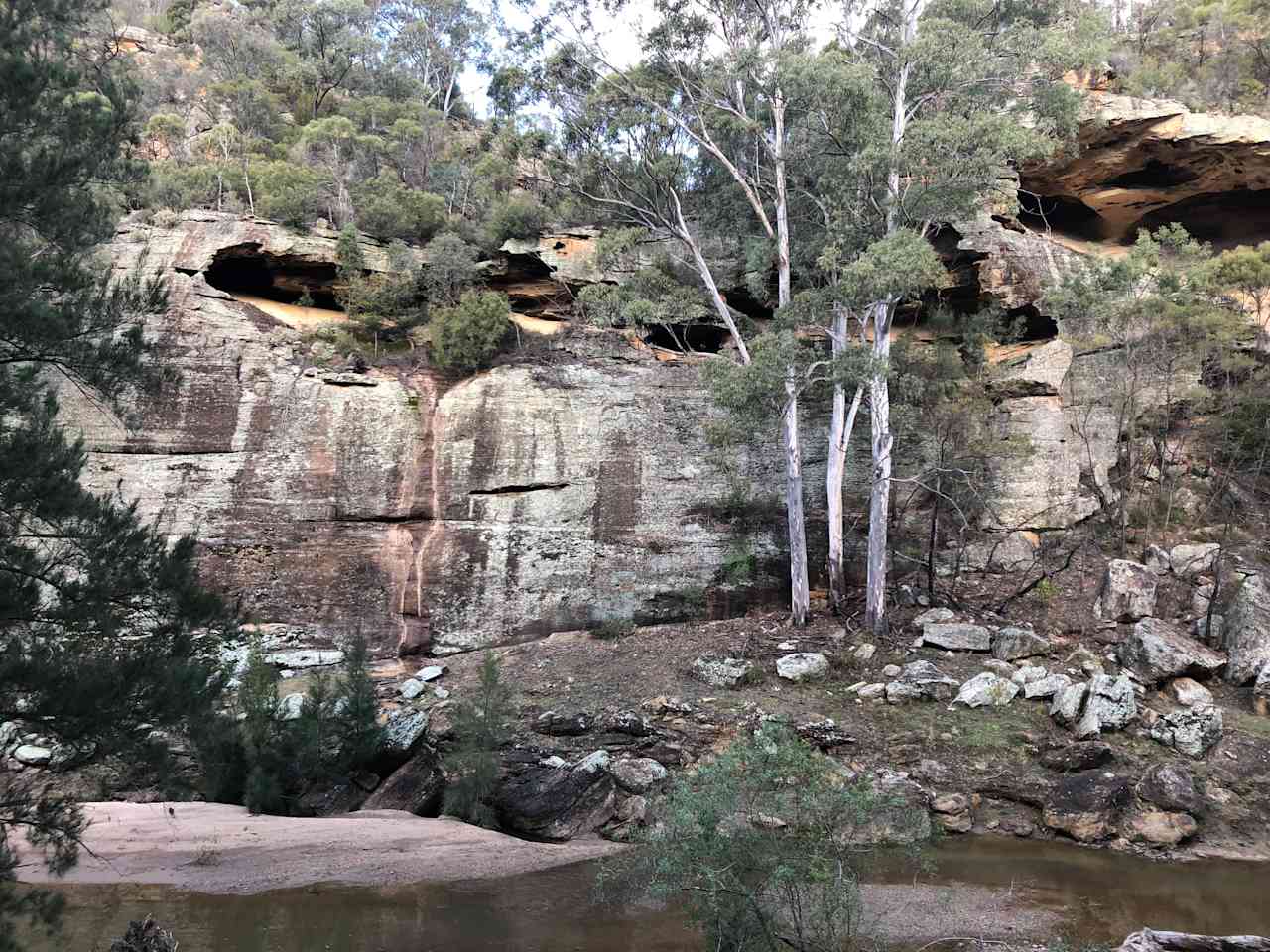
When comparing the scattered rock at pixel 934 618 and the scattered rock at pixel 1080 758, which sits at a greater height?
the scattered rock at pixel 934 618

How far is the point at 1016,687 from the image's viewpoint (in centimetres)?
1507

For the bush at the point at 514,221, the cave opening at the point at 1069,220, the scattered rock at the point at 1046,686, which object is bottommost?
the scattered rock at the point at 1046,686

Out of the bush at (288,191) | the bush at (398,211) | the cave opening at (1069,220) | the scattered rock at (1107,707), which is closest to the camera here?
the scattered rock at (1107,707)

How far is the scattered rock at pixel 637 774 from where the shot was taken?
536 inches

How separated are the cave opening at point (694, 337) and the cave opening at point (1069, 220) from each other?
10.2 meters

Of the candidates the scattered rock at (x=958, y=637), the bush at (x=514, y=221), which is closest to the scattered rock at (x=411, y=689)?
the scattered rock at (x=958, y=637)

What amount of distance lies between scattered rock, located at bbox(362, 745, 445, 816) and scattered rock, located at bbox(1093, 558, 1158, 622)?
541 inches

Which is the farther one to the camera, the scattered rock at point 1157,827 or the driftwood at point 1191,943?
the scattered rock at point 1157,827

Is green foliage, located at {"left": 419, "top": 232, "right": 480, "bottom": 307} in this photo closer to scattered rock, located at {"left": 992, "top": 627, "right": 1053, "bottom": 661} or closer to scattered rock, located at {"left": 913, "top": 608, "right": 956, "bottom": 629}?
scattered rock, located at {"left": 913, "top": 608, "right": 956, "bottom": 629}

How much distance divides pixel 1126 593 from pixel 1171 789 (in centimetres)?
551

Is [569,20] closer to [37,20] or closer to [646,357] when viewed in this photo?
[646,357]

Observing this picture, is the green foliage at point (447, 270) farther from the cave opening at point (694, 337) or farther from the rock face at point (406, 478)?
the cave opening at point (694, 337)

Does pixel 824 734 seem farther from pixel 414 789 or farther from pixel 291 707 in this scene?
pixel 291 707

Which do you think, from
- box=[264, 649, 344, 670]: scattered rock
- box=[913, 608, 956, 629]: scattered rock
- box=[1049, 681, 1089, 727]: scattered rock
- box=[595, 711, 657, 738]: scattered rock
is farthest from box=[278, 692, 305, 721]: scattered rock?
box=[1049, 681, 1089, 727]: scattered rock
